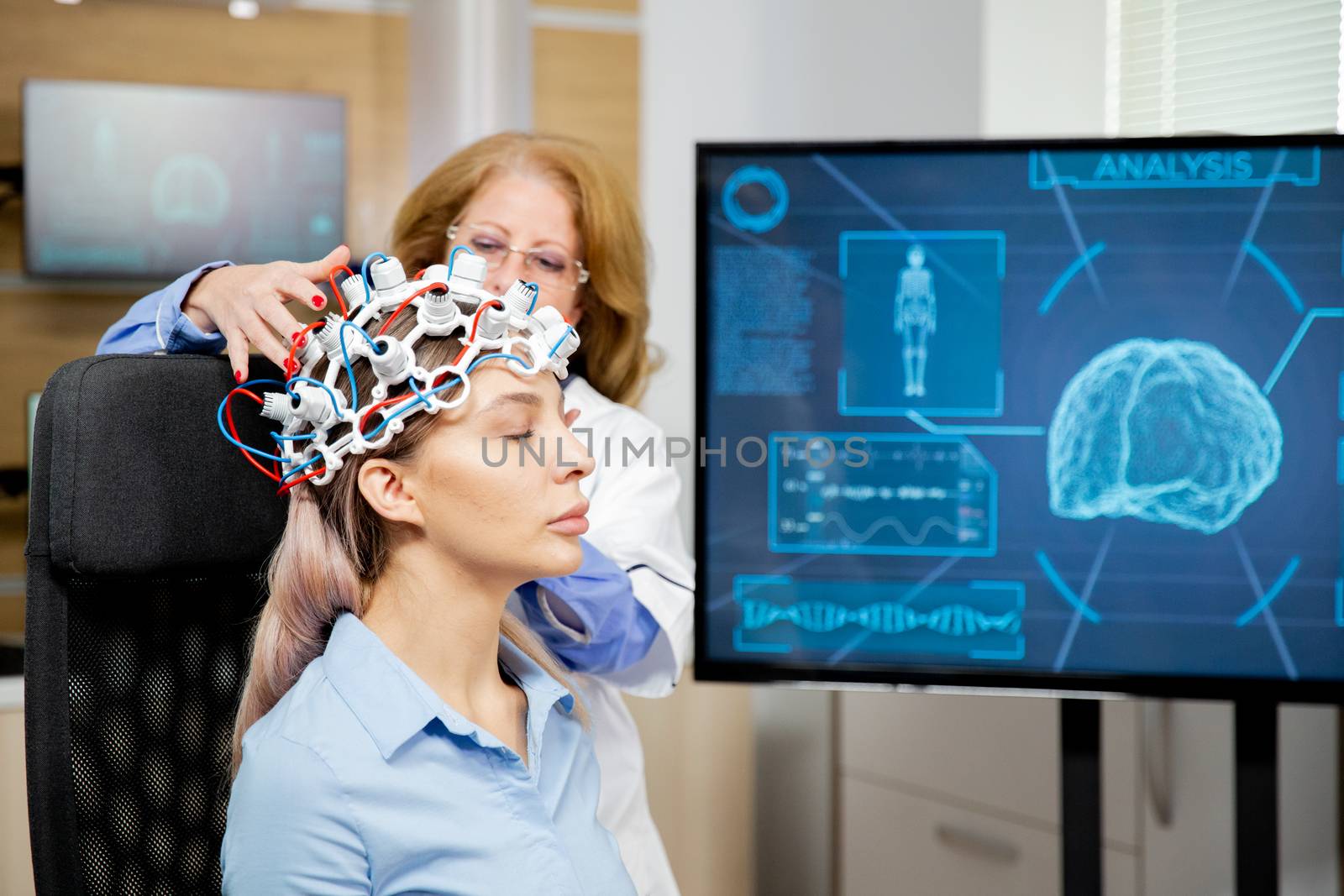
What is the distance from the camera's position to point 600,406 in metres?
1.61

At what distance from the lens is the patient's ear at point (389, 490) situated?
1104 millimetres

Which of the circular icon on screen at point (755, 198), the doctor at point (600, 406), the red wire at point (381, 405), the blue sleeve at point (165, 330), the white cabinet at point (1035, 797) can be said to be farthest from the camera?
the white cabinet at point (1035, 797)

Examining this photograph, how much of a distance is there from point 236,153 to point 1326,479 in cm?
211

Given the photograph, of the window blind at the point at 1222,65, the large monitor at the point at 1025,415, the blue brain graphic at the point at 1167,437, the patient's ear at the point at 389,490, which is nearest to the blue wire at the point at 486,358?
the patient's ear at the point at 389,490

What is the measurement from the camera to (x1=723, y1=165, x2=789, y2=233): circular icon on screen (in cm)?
172

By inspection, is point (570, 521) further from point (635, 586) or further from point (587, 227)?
point (587, 227)

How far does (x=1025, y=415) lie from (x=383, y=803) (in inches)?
41.0

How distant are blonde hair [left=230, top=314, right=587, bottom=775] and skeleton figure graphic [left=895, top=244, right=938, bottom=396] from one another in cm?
79

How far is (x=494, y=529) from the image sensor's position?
3.63 feet

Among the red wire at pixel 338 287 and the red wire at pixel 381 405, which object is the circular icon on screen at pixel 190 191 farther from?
the red wire at pixel 381 405

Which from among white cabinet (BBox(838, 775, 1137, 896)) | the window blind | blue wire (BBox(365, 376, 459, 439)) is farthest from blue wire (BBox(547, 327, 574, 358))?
the window blind

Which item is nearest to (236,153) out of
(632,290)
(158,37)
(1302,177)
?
(158,37)

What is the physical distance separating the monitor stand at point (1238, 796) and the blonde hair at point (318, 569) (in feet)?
3.51

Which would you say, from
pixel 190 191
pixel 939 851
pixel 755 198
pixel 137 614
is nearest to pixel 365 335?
pixel 137 614
